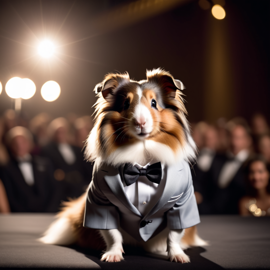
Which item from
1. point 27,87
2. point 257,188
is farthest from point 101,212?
point 27,87

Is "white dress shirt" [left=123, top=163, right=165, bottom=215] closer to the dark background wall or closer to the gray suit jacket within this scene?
the gray suit jacket

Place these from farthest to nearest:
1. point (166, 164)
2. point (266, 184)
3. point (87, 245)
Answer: point (266, 184) < point (87, 245) < point (166, 164)

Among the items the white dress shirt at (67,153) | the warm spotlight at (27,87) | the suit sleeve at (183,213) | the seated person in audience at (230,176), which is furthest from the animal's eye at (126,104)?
the warm spotlight at (27,87)

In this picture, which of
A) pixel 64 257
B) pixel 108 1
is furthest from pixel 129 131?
pixel 108 1

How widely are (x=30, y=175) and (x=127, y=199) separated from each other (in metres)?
2.46

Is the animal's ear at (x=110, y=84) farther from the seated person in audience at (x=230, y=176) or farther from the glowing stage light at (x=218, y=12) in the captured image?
the glowing stage light at (x=218, y=12)

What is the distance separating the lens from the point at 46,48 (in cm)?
664

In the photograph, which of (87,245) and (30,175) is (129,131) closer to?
(87,245)

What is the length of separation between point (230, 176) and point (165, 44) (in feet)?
14.6

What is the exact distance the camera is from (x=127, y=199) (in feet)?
4.28

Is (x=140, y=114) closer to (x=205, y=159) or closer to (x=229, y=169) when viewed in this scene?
(x=229, y=169)

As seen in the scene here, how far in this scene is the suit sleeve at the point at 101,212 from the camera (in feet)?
4.53

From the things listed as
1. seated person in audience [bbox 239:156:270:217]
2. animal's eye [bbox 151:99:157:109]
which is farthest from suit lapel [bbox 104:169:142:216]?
seated person in audience [bbox 239:156:270:217]

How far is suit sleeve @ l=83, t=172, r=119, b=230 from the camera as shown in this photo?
54.3 inches
